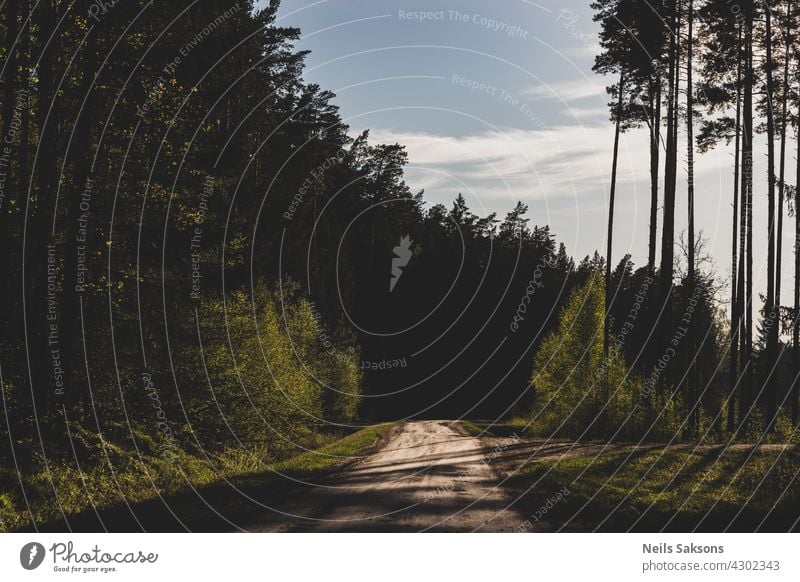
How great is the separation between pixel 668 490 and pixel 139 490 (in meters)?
12.4

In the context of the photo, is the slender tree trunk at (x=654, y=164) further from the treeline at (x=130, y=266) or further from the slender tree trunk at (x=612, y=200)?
the treeline at (x=130, y=266)

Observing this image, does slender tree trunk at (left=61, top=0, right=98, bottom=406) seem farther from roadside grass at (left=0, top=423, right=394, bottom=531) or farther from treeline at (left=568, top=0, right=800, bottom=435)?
treeline at (left=568, top=0, right=800, bottom=435)

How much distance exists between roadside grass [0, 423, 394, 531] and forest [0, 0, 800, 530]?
89 mm

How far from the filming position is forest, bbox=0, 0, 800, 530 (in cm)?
1673

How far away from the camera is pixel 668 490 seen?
56.9ft

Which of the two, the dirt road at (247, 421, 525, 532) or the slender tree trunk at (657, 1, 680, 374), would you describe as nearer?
the dirt road at (247, 421, 525, 532)

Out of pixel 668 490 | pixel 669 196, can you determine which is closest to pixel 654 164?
pixel 669 196

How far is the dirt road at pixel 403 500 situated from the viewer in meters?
12.6

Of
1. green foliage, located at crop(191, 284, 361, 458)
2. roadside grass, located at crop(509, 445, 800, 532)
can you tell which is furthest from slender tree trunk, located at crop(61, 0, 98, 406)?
roadside grass, located at crop(509, 445, 800, 532)

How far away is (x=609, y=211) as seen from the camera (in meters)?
42.0

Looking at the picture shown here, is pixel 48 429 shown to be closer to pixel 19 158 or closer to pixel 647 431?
pixel 19 158

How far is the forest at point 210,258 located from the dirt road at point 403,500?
3553mm

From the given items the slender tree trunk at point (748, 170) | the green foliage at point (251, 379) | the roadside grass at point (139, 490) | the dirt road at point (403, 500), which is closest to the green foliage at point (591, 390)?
the slender tree trunk at point (748, 170)

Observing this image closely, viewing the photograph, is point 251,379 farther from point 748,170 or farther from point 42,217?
point 748,170
